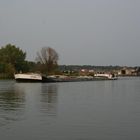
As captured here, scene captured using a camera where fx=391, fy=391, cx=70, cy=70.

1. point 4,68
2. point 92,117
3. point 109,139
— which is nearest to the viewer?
point 109,139

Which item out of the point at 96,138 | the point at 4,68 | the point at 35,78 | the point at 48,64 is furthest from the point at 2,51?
the point at 96,138

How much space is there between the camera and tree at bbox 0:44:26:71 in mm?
130750

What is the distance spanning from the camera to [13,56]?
131 m

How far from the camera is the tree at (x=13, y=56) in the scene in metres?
131

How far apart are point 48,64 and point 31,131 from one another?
11231 centimetres

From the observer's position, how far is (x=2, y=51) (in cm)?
13225

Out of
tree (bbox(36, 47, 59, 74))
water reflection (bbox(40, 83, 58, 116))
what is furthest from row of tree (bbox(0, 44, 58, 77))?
water reflection (bbox(40, 83, 58, 116))

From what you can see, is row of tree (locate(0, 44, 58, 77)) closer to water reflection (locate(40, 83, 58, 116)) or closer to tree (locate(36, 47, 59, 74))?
tree (locate(36, 47, 59, 74))

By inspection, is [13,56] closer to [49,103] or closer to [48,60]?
[48,60]

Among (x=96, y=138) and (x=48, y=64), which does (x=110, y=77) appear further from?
(x=96, y=138)

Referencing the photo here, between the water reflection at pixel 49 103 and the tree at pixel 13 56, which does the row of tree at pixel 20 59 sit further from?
the water reflection at pixel 49 103

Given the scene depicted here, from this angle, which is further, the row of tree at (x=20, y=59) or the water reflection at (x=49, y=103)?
the row of tree at (x=20, y=59)

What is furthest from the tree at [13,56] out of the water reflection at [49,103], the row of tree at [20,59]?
the water reflection at [49,103]

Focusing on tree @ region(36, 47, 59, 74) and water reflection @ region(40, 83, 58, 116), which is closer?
water reflection @ region(40, 83, 58, 116)
